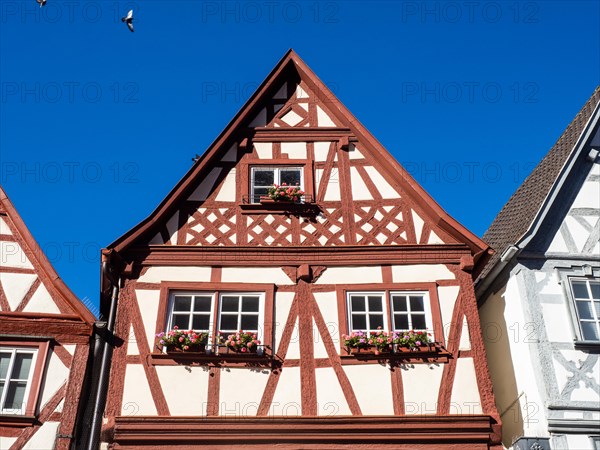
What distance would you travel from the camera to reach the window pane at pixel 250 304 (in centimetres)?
1271

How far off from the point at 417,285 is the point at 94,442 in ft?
19.7

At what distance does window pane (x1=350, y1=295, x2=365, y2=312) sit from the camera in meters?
12.7

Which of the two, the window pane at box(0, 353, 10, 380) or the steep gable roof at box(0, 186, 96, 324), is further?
the steep gable roof at box(0, 186, 96, 324)

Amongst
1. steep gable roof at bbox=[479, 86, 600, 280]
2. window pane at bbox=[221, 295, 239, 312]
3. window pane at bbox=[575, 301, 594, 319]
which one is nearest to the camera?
window pane at bbox=[575, 301, 594, 319]

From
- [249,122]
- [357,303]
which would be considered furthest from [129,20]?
[357,303]

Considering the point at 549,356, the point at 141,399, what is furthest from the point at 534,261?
the point at 141,399

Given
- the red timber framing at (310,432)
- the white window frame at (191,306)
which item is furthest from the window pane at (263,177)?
the red timber framing at (310,432)

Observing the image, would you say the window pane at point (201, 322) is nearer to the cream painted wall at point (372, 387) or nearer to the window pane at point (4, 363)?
the cream painted wall at point (372, 387)

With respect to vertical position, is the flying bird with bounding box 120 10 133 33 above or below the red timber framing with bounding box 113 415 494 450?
above

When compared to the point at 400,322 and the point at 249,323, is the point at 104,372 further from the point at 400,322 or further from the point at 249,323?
the point at 400,322

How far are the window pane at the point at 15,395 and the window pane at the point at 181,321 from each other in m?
2.61

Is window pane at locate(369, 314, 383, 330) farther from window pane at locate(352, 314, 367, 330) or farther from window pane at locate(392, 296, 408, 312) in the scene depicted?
window pane at locate(392, 296, 408, 312)

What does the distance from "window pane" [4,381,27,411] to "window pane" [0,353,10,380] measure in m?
0.23

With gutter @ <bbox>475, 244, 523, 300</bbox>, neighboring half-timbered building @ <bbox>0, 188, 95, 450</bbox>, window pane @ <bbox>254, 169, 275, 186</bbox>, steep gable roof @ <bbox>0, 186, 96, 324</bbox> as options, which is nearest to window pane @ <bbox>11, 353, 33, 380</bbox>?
neighboring half-timbered building @ <bbox>0, 188, 95, 450</bbox>
